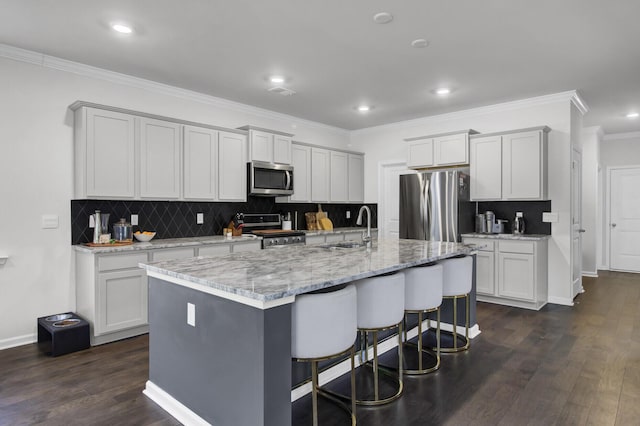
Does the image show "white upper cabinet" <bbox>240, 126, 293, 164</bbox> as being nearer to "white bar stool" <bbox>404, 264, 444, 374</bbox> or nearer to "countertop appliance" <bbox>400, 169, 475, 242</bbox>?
"countertop appliance" <bbox>400, 169, 475, 242</bbox>

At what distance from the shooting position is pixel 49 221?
3.66 metres

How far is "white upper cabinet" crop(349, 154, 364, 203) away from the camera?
677 centimetres

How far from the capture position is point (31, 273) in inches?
141

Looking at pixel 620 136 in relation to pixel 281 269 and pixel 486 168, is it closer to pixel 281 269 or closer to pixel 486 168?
pixel 486 168

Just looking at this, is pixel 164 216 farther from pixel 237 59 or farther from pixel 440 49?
pixel 440 49

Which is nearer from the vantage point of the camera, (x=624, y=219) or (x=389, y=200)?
(x=389, y=200)

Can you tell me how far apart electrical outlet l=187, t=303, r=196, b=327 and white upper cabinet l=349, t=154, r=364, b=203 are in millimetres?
4810

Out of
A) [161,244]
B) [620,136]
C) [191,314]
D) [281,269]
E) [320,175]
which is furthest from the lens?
[620,136]

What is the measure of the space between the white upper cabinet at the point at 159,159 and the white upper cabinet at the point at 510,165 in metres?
3.87

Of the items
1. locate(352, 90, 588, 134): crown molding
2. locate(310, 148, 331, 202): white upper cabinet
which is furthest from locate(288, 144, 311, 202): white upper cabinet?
locate(352, 90, 588, 134): crown molding

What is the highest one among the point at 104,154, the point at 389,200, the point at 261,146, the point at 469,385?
the point at 261,146

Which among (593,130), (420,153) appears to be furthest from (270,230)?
(593,130)

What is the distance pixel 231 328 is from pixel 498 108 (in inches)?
196

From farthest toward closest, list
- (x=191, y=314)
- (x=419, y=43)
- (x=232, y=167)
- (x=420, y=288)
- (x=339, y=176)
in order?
(x=339, y=176) → (x=232, y=167) → (x=419, y=43) → (x=420, y=288) → (x=191, y=314)
